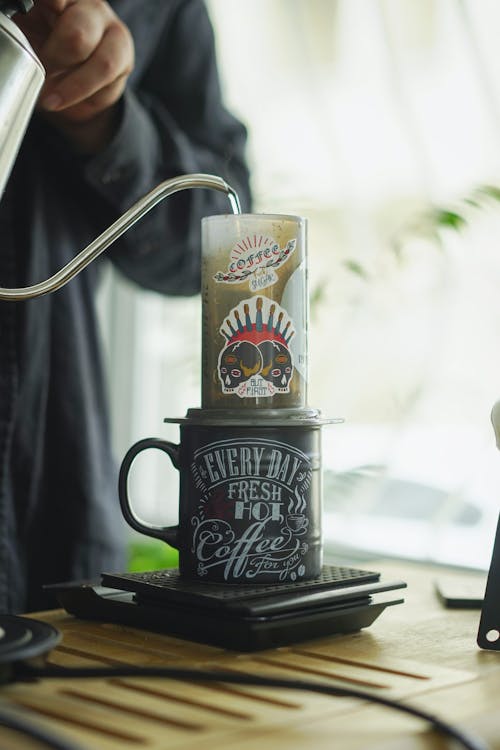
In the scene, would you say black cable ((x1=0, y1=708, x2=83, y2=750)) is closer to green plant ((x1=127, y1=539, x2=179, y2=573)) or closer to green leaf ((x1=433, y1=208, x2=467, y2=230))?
green leaf ((x1=433, y1=208, x2=467, y2=230))

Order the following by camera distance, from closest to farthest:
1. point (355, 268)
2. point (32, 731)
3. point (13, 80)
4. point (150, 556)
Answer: point (32, 731) → point (13, 80) → point (355, 268) → point (150, 556)

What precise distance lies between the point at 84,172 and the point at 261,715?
2.28ft

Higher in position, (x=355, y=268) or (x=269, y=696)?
(x=355, y=268)

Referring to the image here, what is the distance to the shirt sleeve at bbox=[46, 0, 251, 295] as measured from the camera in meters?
1.00

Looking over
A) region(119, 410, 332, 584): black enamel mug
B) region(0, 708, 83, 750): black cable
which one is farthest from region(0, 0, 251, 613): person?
region(0, 708, 83, 750): black cable

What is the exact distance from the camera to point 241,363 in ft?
2.05

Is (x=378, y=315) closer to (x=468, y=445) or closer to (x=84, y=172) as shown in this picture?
(x=468, y=445)

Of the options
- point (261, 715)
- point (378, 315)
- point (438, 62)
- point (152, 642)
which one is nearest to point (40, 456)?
point (152, 642)

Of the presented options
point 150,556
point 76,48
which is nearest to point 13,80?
point 76,48

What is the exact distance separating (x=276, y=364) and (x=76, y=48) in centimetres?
30

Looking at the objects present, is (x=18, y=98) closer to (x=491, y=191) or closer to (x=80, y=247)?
(x=80, y=247)

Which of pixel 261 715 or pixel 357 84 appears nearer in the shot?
pixel 261 715

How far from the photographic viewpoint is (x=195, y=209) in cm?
112

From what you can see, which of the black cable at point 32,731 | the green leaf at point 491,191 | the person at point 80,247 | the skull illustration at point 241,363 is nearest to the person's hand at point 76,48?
the person at point 80,247
